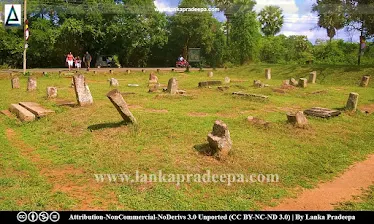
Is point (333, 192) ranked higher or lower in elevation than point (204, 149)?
lower

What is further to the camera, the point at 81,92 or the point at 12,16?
the point at 12,16

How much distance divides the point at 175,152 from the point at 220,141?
99 centimetres

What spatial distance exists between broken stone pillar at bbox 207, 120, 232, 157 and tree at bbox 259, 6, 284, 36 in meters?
49.0

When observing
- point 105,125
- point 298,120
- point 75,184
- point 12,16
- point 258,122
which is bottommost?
point 75,184

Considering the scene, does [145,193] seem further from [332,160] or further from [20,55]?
[20,55]

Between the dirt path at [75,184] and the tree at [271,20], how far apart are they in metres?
50.5

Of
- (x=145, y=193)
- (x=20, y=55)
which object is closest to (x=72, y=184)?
(x=145, y=193)
